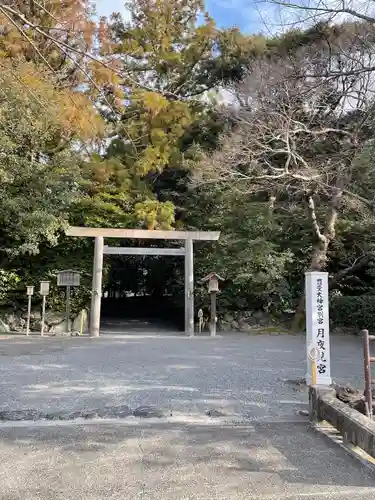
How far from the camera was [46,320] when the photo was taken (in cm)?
1127

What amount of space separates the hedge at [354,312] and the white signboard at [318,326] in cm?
746

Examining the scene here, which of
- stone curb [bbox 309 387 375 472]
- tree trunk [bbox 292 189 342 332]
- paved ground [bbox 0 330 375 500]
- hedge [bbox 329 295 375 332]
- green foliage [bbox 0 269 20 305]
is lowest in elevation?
paved ground [bbox 0 330 375 500]

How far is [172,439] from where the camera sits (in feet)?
10.2

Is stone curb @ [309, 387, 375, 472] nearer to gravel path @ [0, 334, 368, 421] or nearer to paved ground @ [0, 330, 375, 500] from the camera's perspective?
paved ground @ [0, 330, 375, 500]

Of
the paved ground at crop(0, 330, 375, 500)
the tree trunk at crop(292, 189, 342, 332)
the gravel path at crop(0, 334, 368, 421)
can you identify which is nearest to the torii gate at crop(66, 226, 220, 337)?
the gravel path at crop(0, 334, 368, 421)

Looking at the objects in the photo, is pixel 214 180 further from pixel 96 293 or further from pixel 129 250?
pixel 96 293

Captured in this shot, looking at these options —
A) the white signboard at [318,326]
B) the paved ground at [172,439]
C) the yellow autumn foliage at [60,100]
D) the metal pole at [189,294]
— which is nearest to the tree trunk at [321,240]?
the metal pole at [189,294]

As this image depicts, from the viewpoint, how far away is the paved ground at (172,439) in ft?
7.68

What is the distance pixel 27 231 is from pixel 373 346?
854cm

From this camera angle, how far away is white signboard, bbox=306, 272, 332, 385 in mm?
3953

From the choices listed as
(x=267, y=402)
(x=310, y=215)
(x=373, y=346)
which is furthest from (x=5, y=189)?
(x=373, y=346)

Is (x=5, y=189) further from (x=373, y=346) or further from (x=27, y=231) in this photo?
(x=373, y=346)

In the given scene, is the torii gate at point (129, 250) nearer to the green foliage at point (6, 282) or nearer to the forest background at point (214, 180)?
the forest background at point (214, 180)

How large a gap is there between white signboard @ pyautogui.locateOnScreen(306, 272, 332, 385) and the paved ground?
0.44 meters
